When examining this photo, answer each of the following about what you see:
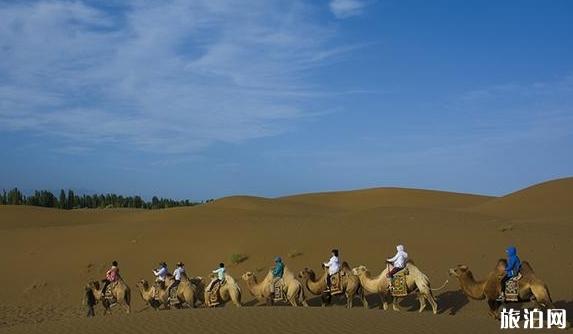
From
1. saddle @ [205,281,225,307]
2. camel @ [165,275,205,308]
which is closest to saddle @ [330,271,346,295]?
saddle @ [205,281,225,307]

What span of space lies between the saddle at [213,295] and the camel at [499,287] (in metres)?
6.47

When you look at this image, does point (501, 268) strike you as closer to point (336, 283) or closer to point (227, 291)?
point (336, 283)

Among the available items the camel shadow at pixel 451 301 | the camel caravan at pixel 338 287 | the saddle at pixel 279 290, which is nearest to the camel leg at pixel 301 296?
the camel caravan at pixel 338 287

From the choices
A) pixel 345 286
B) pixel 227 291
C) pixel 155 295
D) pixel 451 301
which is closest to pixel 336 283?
pixel 345 286

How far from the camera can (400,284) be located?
18.5m

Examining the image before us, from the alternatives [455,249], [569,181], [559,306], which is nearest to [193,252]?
[455,249]

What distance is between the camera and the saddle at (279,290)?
19469 mm

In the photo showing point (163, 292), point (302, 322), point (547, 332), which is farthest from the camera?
point (163, 292)

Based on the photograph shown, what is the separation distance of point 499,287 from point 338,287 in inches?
187

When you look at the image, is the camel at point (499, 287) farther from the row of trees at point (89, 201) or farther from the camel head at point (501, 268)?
the row of trees at point (89, 201)

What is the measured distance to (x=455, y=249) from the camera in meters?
29.0

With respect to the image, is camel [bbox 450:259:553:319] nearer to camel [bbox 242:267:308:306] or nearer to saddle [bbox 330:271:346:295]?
saddle [bbox 330:271:346:295]

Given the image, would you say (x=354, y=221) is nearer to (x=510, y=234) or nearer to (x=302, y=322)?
(x=510, y=234)

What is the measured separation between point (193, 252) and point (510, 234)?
47.0 feet
